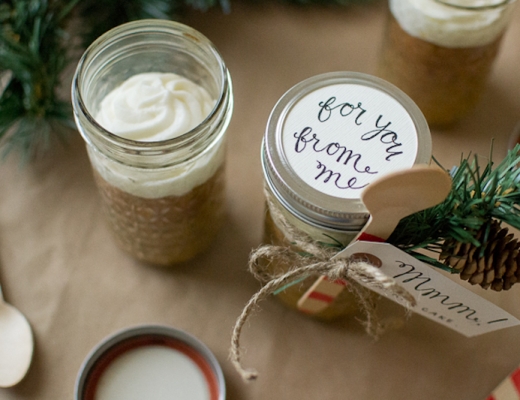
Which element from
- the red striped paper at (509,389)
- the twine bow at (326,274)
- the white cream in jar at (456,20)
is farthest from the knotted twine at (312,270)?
the white cream in jar at (456,20)

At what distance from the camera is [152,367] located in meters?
0.64

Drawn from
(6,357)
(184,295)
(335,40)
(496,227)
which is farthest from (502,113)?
A: (6,357)

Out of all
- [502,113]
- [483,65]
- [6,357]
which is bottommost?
[6,357]

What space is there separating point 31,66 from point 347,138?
1.45ft

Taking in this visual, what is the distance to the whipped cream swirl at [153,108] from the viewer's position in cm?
62

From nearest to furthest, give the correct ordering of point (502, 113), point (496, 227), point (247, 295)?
point (496, 227) → point (247, 295) → point (502, 113)

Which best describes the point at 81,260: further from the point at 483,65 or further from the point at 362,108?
the point at 483,65

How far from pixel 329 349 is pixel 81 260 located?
1.14 ft

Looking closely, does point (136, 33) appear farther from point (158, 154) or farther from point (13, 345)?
point (13, 345)

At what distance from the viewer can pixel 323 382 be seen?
0.68 meters

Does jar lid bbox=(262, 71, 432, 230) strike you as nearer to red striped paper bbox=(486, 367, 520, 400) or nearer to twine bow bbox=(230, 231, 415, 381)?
twine bow bbox=(230, 231, 415, 381)

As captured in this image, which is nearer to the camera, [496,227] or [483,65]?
[496,227]

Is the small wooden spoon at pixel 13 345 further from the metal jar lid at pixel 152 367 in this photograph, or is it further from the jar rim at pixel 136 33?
the jar rim at pixel 136 33

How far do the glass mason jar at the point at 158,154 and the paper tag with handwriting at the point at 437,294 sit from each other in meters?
0.19
